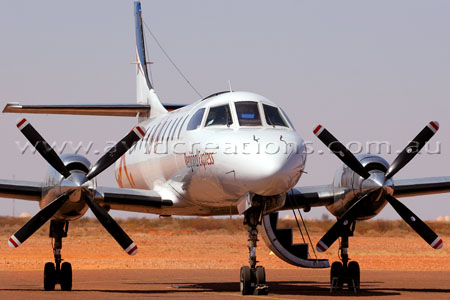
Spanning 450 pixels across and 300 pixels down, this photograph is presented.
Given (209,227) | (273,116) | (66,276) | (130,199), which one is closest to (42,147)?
(130,199)

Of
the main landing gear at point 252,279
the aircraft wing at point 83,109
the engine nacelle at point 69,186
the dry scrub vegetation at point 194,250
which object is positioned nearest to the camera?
the main landing gear at point 252,279

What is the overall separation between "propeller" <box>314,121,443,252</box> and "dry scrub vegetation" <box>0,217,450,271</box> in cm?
1546

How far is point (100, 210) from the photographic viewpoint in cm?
2003

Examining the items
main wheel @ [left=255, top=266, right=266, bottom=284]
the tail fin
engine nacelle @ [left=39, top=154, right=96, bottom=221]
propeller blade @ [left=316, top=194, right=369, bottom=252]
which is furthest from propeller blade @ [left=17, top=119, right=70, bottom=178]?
the tail fin

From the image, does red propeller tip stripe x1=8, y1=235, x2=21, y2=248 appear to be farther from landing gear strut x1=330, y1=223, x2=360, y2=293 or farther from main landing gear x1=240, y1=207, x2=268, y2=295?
landing gear strut x1=330, y1=223, x2=360, y2=293

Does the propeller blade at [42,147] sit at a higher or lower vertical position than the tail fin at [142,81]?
lower

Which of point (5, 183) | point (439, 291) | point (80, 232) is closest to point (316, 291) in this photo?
point (439, 291)

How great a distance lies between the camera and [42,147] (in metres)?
20.4

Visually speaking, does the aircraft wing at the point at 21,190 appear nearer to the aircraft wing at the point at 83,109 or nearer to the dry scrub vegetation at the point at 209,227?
the aircraft wing at the point at 83,109

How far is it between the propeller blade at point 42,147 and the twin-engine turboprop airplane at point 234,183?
0.02 m

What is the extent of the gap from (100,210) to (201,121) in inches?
128

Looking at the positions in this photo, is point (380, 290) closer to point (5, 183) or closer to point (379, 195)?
point (379, 195)

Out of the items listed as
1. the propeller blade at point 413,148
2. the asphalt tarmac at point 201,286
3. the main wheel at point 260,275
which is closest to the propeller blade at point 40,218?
the asphalt tarmac at point 201,286

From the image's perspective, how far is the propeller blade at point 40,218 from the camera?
19453 mm
